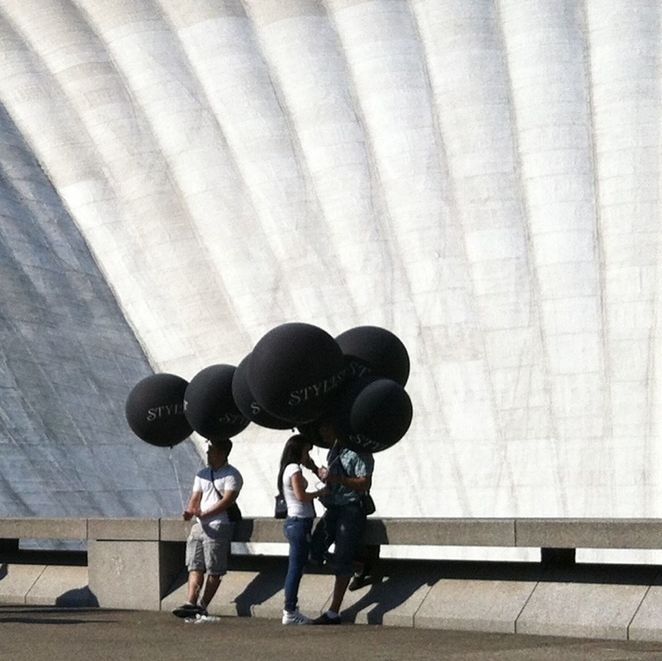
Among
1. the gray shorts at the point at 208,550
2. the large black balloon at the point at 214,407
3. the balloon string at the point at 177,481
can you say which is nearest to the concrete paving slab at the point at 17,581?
the large black balloon at the point at 214,407

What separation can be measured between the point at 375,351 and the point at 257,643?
A: 301 centimetres

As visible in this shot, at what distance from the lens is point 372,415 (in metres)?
10.6

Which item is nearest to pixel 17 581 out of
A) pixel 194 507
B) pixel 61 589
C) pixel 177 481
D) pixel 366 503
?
pixel 61 589

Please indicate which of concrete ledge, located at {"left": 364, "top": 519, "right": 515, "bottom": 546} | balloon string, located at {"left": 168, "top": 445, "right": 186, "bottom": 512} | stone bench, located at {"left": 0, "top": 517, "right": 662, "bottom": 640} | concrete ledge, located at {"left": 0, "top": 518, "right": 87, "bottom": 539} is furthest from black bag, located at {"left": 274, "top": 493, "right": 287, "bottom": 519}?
balloon string, located at {"left": 168, "top": 445, "right": 186, "bottom": 512}

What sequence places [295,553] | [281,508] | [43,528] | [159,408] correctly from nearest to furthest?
[295,553] → [281,508] → [43,528] → [159,408]

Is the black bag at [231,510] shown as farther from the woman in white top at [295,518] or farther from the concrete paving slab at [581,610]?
the concrete paving slab at [581,610]

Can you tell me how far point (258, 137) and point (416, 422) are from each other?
21.3 feet

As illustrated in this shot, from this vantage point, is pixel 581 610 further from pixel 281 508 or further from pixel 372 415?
pixel 281 508

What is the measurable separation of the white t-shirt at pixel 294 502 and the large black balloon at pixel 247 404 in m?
0.78

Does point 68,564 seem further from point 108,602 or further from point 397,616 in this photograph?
point 397,616

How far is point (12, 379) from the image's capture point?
2155 centimetres

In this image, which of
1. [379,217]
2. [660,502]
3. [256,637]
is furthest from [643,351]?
[256,637]

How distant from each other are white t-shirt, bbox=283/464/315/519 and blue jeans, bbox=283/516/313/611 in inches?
1.5

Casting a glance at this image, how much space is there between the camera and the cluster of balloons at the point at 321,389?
1063 centimetres
